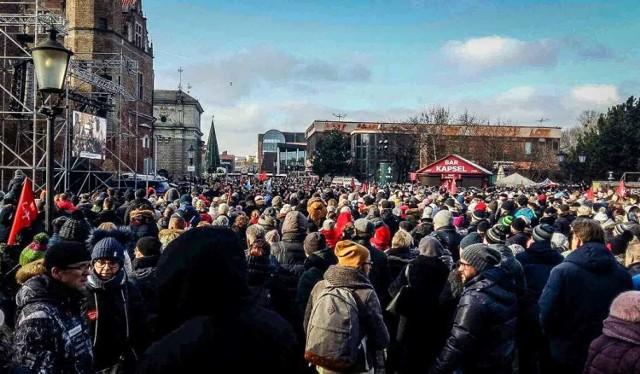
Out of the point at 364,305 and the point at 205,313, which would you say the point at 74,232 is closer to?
the point at 364,305

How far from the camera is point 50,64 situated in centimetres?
684

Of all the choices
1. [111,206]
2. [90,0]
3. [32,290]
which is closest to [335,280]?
[32,290]

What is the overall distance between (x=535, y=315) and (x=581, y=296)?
41.3 inches

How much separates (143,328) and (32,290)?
1.28m

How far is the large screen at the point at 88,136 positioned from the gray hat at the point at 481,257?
25.7m

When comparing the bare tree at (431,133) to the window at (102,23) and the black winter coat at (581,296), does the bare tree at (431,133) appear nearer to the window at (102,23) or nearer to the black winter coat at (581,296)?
the window at (102,23)

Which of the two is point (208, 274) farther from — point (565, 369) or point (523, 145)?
point (523, 145)

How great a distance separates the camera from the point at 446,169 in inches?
1352

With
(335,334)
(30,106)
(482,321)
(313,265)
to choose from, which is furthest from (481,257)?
(30,106)

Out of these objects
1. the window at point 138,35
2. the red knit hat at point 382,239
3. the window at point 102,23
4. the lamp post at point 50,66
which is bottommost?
the red knit hat at point 382,239

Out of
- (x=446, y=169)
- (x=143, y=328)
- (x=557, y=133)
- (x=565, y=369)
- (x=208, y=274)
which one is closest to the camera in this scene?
(x=208, y=274)

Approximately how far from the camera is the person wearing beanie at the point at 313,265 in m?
5.87

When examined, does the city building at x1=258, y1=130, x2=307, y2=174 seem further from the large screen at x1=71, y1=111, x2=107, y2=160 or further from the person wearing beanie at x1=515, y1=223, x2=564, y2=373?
the person wearing beanie at x1=515, y1=223, x2=564, y2=373

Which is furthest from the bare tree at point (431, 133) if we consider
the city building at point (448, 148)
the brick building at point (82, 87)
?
the brick building at point (82, 87)
